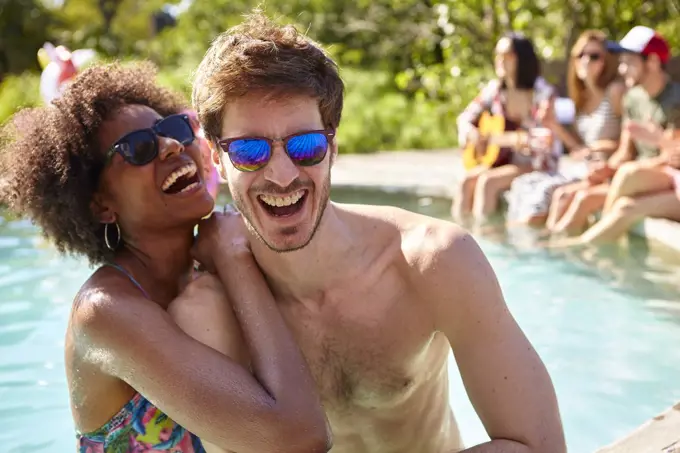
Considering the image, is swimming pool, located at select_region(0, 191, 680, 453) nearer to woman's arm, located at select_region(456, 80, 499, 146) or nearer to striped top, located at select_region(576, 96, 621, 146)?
striped top, located at select_region(576, 96, 621, 146)

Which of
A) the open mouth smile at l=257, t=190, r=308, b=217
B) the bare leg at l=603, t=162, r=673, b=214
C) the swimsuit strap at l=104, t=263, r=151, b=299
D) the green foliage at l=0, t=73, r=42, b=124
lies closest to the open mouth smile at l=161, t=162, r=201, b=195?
the swimsuit strap at l=104, t=263, r=151, b=299

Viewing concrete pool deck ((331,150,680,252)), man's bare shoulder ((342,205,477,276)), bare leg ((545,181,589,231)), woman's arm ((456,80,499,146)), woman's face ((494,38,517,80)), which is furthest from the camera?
concrete pool deck ((331,150,680,252))

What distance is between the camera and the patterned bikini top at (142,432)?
8.20ft

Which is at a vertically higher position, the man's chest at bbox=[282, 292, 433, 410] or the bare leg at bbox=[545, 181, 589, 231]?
the man's chest at bbox=[282, 292, 433, 410]

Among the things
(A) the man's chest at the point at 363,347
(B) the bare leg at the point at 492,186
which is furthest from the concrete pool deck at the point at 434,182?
(B) the bare leg at the point at 492,186

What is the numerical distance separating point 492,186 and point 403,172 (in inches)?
108

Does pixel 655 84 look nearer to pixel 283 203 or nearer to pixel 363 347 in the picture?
pixel 363 347

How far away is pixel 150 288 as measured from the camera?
2637 millimetres

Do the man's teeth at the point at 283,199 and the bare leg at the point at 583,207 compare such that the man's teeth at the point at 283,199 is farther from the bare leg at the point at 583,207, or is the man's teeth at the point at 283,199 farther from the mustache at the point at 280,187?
the bare leg at the point at 583,207

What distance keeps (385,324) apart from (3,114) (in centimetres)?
1250

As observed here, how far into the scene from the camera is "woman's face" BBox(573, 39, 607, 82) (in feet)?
25.6

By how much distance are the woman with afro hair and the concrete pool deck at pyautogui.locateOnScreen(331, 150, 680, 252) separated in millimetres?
6825

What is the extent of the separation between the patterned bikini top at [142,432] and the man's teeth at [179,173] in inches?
13.1

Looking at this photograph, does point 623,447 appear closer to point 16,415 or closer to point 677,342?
point 677,342
